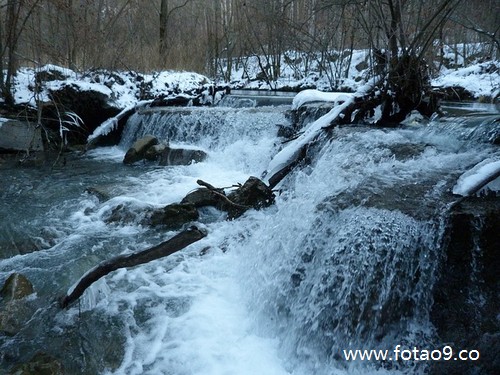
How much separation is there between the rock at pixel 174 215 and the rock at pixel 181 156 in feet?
8.50

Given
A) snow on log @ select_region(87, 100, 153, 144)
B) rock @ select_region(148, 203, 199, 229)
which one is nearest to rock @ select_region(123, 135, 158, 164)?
snow on log @ select_region(87, 100, 153, 144)

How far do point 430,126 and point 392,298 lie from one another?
3.91 meters

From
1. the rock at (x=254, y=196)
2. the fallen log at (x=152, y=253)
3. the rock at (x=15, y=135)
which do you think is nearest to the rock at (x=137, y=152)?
the rock at (x=15, y=135)

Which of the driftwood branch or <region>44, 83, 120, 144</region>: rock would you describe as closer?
the driftwood branch

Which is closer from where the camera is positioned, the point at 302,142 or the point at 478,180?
the point at 478,180

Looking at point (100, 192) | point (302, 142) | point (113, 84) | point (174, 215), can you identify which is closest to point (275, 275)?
point (174, 215)

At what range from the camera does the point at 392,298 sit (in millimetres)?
2498

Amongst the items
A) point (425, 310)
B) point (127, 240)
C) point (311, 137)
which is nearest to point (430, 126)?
point (311, 137)

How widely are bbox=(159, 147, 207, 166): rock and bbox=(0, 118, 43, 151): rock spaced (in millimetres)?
2653

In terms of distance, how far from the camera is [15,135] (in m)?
7.61

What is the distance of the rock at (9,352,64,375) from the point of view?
2.24 m

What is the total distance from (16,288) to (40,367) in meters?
1.06

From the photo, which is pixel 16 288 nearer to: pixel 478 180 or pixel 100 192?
pixel 100 192

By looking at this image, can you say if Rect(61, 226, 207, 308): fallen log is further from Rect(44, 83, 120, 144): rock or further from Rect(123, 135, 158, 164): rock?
Rect(44, 83, 120, 144): rock
